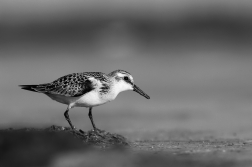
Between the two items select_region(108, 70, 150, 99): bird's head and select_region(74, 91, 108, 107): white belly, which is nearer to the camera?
select_region(74, 91, 108, 107): white belly

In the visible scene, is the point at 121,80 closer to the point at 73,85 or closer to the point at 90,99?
the point at 90,99

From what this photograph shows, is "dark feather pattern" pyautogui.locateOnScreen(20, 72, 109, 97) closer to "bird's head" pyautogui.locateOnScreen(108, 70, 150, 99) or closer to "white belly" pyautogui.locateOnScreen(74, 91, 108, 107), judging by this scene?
"white belly" pyautogui.locateOnScreen(74, 91, 108, 107)

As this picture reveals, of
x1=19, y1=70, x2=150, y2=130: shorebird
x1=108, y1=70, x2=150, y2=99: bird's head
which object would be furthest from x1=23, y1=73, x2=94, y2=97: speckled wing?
x1=108, y1=70, x2=150, y2=99: bird's head

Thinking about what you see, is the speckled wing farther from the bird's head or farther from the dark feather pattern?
the bird's head

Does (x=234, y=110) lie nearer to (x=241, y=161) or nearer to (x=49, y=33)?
(x=241, y=161)

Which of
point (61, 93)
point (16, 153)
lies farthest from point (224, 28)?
point (16, 153)

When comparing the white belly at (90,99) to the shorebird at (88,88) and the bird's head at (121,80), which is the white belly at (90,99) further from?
the bird's head at (121,80)

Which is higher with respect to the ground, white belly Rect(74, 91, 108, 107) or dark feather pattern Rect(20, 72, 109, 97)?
dark feather pattern Rect(20, 72, 109, 97)

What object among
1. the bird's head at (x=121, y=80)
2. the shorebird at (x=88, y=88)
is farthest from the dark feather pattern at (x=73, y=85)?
the bird's head at (x=121, y=80)
